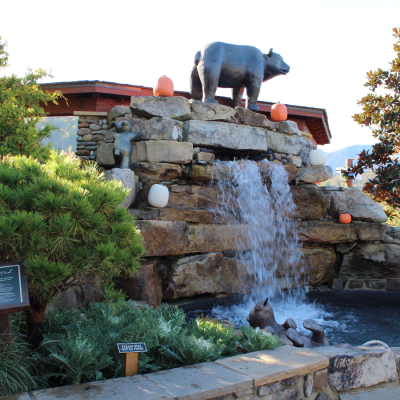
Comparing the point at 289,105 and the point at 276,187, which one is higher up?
the point at 289,105

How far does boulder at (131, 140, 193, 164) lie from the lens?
5809 millimetres

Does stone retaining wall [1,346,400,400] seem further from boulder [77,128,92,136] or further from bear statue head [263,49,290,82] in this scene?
boulder [77,128,92,136]

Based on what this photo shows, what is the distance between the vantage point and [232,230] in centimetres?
591

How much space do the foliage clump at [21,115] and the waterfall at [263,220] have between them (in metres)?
2.87

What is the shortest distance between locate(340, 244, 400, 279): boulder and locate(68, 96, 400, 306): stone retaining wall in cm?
2

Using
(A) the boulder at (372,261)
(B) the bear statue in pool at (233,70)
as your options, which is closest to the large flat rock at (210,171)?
(B) the bear statue in pool at (233,70)

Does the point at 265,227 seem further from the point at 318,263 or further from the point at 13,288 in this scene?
the point at 13,288

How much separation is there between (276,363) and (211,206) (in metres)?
3.70

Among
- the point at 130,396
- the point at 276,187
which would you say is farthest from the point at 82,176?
the point at 276,187

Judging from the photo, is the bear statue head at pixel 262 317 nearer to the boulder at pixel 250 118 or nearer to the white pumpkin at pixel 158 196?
the white pumpkin at pixel 158 196

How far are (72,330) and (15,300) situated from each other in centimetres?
89

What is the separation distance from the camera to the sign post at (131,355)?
2204mm

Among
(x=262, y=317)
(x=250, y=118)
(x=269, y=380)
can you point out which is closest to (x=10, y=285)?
(x=269, y=380)

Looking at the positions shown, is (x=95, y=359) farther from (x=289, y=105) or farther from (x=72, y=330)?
(x=289, y=105)
